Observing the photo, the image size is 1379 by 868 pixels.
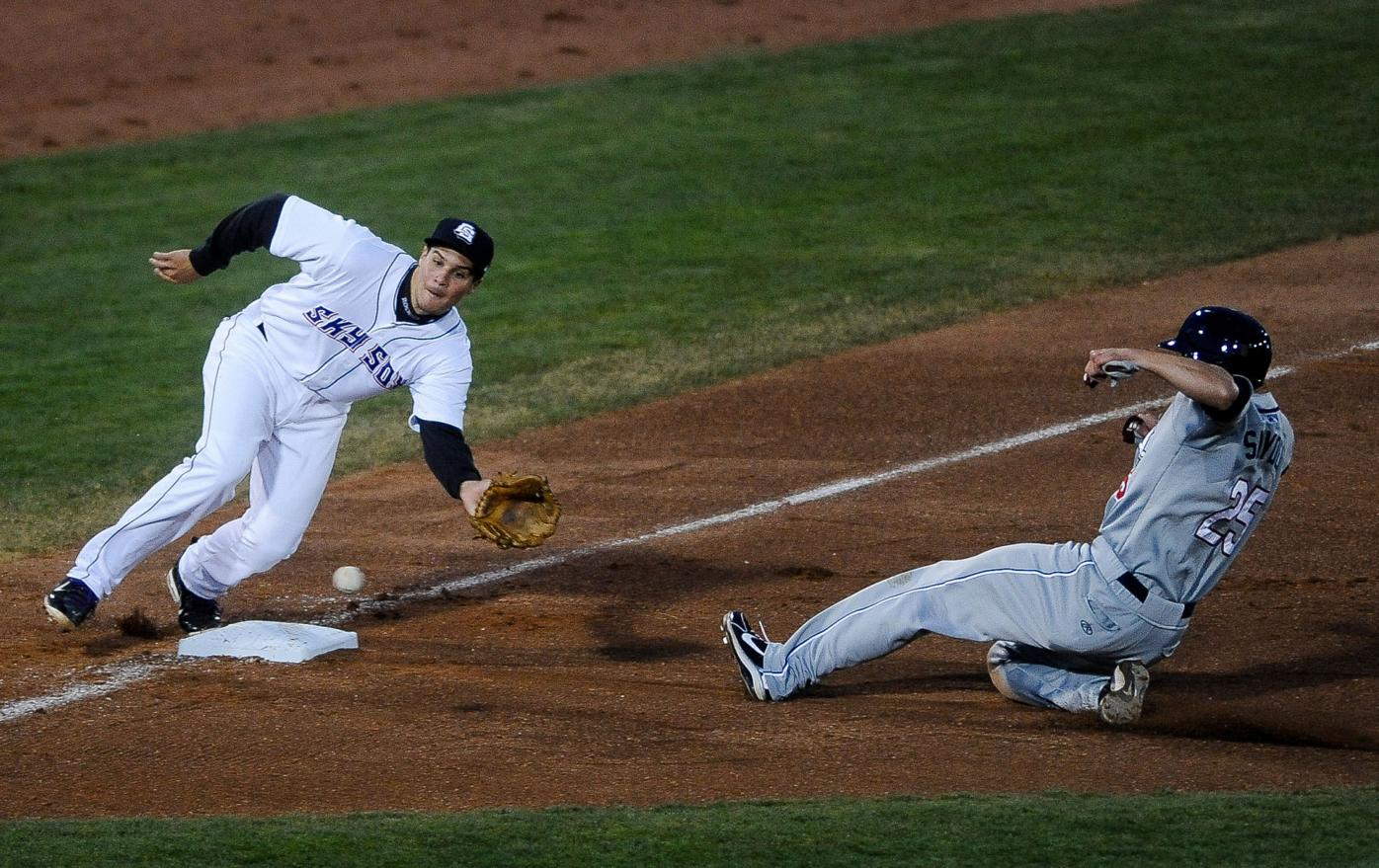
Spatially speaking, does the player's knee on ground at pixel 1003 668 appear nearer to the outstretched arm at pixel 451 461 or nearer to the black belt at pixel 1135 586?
the black belt at pixel 1135 586

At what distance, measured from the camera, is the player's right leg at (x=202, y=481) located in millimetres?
5645

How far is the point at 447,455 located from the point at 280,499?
72 cm

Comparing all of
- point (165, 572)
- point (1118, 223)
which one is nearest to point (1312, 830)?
point (165, 572)

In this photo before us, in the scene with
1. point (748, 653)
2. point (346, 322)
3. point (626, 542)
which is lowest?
point (626, 542)

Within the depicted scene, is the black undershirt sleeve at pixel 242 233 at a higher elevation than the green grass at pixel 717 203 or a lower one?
higher

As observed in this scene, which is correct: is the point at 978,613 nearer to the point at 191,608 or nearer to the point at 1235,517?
the point at 1235,517

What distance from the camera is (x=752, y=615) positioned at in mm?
6141

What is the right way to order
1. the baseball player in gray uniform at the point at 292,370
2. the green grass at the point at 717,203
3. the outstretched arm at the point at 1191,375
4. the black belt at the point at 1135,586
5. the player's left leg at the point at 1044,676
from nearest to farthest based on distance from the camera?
the outstretched arm at the point at 1191,375 → the black belt at the point at 1135,586 → the player's left leg at the point at 1044,676 → the baseball player in gray uniform at the point at 292,370 → the green grass at the point at 717,203

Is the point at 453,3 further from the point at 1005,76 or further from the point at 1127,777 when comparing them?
the point at 1127,777

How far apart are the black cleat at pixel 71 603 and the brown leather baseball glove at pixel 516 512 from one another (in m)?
1.32

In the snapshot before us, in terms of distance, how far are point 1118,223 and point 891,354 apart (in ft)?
11.0

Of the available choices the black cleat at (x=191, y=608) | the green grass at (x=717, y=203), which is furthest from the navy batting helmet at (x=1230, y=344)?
the green grass at (x=717, y=203)

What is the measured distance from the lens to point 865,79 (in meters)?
16.5

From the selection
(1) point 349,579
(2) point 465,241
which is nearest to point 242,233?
(2) point 465,241
